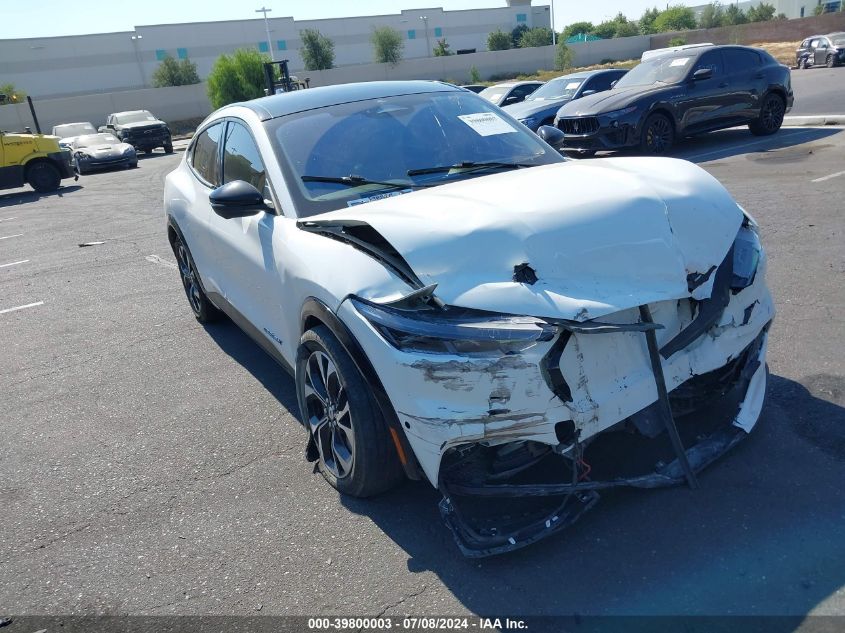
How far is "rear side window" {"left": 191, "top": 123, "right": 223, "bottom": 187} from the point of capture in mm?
4922

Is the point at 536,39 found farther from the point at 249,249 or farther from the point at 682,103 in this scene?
the point at 249,249

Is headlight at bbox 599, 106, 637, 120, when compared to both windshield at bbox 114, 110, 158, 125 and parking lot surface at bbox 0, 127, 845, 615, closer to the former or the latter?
parking lot surface at bbox 0, 127, 845, 615

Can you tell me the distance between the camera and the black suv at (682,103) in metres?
12.1

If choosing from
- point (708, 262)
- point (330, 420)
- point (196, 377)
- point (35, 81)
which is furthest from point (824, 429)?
point (35, 81)

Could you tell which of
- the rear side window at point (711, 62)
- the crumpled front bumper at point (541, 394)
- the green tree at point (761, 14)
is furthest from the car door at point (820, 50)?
the green tree at point (761, 14)

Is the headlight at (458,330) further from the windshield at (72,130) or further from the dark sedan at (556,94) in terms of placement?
the windshield at (72,130)

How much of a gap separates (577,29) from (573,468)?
126 metres

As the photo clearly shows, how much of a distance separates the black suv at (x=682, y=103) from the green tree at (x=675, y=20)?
320 feet

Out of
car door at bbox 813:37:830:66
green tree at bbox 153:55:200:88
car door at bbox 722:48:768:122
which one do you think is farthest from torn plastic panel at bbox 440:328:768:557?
green tree at bbox 153:55:200:88

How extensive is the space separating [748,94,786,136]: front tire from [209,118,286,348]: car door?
11.3m

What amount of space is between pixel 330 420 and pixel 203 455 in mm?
1055

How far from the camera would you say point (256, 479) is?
3645 millimetres

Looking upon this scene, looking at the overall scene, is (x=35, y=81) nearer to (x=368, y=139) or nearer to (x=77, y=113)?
(x=77, y=113)

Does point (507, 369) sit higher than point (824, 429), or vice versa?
point (507, 369)
